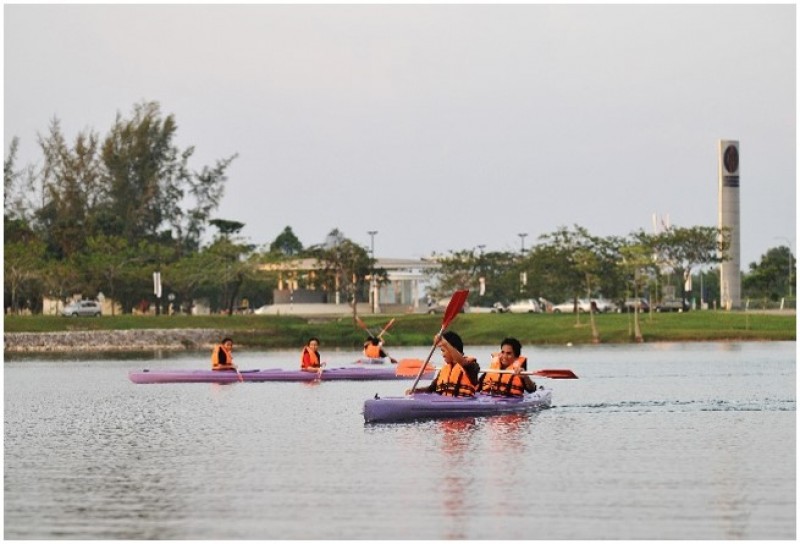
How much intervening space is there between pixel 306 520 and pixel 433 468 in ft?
18.0

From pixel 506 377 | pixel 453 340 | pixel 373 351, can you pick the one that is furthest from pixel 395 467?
pixel 373 351

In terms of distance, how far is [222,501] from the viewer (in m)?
21.6

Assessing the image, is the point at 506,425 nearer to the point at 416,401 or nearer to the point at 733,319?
the point at 416,401

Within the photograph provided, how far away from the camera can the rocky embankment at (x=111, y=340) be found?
84750 millimetres

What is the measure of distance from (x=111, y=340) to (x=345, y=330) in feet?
40.5

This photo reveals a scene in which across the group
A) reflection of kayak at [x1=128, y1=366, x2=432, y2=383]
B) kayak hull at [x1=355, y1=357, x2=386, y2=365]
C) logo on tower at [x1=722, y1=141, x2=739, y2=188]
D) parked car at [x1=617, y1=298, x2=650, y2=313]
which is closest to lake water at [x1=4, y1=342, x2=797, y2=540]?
reflection of kayak at [x1=128, y1=366, x2=432, y2=383]

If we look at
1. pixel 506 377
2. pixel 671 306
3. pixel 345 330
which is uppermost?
pixel 671 306

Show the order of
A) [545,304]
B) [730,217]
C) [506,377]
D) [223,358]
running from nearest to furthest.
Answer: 1. [506,377]
2. [223,358]
3. [730,217]
4. [545,304]

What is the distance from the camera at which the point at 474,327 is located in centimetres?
8900

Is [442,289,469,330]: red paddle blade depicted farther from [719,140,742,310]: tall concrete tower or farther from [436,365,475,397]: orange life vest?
[719,140,742,310]: tall concrete tower

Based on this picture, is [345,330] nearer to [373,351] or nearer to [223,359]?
[373,351]

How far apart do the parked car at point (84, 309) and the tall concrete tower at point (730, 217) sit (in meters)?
40.0

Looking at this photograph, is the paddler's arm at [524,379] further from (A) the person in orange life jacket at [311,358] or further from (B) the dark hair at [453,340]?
(A) the person in orange life jacket at [311,358]

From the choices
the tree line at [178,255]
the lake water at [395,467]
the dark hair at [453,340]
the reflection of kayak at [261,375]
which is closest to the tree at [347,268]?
the tree line at [178,255]
